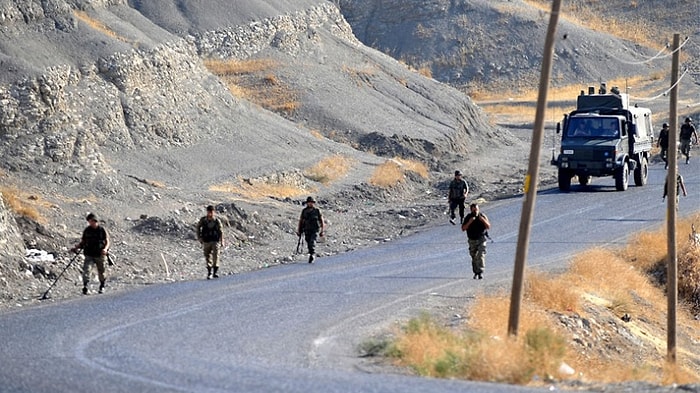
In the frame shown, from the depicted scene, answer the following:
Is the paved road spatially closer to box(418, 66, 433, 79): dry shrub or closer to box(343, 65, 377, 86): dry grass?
box(343, 65, 377, 86): dry grass

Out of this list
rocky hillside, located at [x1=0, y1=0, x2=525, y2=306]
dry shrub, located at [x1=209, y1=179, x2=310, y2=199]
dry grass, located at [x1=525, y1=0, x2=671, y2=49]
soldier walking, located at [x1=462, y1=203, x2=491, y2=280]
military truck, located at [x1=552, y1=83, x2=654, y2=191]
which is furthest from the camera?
A: dry grass, located at [x1=525, y1=0, x2=671, y2=49]

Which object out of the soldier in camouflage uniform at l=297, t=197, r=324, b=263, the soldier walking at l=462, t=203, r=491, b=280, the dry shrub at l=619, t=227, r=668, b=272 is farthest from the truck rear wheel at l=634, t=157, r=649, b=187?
the soldier walking at l=462, t=203, r=491, b=280

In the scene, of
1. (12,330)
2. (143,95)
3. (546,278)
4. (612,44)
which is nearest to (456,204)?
(546,278)

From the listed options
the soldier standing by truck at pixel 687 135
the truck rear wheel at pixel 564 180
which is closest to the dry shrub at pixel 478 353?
the truck rear wheel at pixel 564 180

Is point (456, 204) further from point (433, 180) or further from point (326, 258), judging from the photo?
point (433, 180)

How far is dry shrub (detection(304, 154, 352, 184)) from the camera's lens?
4288cm

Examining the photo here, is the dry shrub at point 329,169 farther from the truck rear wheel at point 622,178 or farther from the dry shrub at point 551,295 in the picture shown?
the dry shrub at point 551,295

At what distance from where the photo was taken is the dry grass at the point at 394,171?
4362 centimetres

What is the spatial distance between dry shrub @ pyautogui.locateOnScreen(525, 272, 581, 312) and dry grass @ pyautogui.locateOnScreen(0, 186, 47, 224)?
11.1 meters

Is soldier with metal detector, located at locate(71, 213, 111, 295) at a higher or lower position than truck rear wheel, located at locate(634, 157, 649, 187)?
lower

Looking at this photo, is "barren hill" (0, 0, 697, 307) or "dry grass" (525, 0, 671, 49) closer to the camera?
"barren hill" (0, 0, 697, 307)

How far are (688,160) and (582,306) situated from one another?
90.5 ft

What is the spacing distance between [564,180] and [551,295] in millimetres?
18660

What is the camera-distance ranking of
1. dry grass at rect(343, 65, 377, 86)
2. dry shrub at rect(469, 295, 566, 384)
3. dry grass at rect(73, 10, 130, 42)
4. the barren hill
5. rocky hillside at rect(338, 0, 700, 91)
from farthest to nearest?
rocky hillside at rect(338, 0, 700, 91) < dry grass at rect(343, 65, 377, 86) < dry grass at rect(73, 10, 130, 42) < the barren hill < dry shrub at rect(469, 295, 566, 384)
